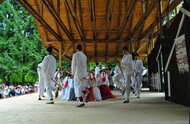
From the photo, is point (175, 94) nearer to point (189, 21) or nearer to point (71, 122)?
point (189, 21)

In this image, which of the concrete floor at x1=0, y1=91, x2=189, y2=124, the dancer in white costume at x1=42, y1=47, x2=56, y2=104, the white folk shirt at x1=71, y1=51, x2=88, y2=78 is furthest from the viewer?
the dancer in white costume at x1=42, y1=47, x2=56, y2=104

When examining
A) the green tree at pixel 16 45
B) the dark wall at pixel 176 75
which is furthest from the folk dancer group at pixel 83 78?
the green tree at pixel 16 45

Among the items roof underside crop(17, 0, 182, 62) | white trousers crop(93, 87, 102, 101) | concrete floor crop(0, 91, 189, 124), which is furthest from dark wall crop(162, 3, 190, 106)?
roof underside crop(17, 0, 182, 62)

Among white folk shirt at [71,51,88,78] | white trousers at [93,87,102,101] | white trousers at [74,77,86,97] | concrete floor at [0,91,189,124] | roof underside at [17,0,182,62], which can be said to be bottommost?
concrete floor at [0,91,189,124]

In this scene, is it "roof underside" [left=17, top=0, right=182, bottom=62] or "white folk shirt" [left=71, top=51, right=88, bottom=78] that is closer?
"white folk shirt" [left=71, top=51, right=88, bottom=78]

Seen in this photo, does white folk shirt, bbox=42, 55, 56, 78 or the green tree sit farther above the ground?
the green tree

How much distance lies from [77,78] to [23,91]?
10333 mm

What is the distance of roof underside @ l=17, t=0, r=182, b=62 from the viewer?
10.2 meters

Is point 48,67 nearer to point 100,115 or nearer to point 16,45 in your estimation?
point 100,115

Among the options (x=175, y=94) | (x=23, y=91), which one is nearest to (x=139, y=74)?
(x=175, y=94)

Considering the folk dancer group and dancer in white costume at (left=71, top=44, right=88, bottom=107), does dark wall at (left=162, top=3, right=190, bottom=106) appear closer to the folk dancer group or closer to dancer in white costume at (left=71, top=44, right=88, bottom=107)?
the folk dancer group

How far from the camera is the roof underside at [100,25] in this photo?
10.2 metres

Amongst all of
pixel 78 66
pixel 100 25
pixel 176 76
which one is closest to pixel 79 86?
pixel 78 66

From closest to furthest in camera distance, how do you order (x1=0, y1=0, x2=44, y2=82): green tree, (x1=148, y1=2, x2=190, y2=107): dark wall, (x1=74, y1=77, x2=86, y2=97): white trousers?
(x1=148, y1=2, x2=190, y2=107): dark wall, (x1=74, y1=77, x2=86, y2=97): white trousers, (x1=0, y1=0, x2=44, y2=82): green tree
